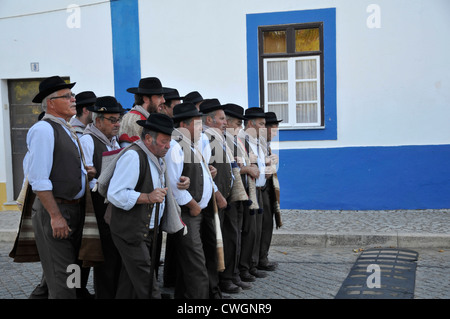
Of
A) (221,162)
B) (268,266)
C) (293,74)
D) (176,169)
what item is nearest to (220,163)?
(221,162)

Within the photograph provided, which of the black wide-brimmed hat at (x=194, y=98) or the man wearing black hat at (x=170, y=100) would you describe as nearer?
the man wearing black hat at (x=170, y=100)

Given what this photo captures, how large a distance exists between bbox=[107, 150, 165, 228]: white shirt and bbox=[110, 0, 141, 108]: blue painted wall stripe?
262 inches

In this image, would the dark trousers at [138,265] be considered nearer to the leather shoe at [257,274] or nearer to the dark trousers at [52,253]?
the dark trousers at [52,253]

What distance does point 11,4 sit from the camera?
11125mm

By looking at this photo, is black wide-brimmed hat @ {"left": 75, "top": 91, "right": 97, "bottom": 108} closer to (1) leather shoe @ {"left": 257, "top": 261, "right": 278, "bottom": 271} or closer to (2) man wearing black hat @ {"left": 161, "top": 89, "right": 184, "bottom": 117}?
(2) man wearing black hat @ {"left": 161, "top": 89, "right": 184, "bottom": 117}

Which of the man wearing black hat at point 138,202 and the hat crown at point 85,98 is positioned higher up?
the hat crown at point 85,98

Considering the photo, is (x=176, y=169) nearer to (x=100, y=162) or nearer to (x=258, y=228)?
(x=100, y=162)

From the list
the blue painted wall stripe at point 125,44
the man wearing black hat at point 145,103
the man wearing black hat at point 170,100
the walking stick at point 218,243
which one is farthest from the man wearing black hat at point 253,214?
the blue painted wall stripe at point 125,44

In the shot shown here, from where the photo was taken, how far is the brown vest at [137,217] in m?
4.14

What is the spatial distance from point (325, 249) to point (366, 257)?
0.77 metres

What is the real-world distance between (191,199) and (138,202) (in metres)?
0.78

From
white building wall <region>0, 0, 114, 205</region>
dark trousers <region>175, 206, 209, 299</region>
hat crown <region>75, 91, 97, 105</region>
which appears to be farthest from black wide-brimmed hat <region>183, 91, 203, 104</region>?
white building wall <region>0, 0, 114, 205</region>

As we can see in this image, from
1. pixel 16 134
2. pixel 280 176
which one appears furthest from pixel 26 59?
pixel 280 176

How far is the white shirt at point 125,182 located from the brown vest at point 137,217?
5 centimetres
